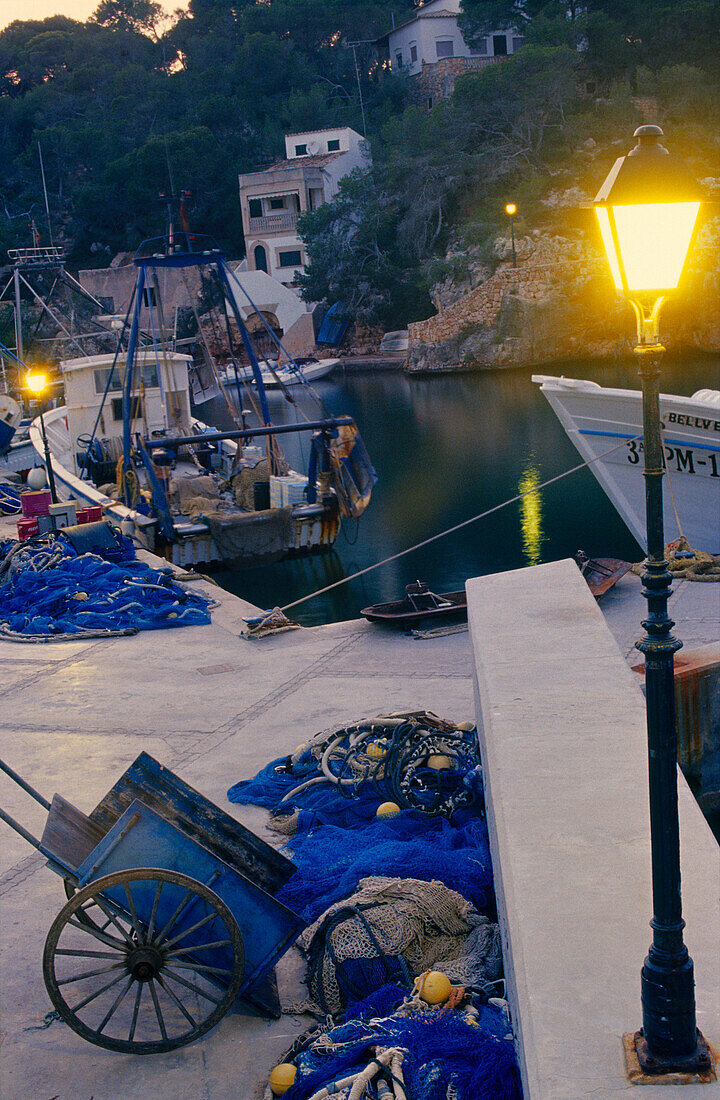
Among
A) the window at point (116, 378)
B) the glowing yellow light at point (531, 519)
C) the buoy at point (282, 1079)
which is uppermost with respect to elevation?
the window at point (116, 378)

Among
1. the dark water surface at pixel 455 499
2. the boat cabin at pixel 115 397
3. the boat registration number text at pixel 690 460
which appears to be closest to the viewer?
the boat registration number text at pixel 690 460

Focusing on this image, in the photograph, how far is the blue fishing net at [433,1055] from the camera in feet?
10.3

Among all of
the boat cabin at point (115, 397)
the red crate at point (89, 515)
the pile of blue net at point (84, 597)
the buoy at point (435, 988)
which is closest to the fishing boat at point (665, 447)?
the pile of blue net at point (84, 597)

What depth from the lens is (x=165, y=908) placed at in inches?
152

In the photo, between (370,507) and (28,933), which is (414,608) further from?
Result: (370,507)

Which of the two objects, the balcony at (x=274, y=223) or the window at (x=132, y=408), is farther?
the balcony at (x=274, y=223)

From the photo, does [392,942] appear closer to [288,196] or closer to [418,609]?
[418,609]

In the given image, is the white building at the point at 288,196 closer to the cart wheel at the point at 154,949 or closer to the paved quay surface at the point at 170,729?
the paved quay surface at the point at 170,729

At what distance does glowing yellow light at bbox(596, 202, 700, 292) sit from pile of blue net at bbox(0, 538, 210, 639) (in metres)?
8.52

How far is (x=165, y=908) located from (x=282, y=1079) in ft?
2.42

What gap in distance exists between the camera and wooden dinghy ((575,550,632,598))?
1019 centimetres

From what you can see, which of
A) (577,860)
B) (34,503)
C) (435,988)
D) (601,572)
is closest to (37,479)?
(34,503)

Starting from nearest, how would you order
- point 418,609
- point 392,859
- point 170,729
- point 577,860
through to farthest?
point 577,860 → point 392,859 → point 170,729 → point 418,609

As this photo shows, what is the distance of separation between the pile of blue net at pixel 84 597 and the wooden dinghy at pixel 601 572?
399 centimetres
